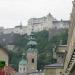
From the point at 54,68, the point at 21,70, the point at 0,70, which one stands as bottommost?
the point at 21,70

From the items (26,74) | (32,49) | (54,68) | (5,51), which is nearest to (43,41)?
(32,49)

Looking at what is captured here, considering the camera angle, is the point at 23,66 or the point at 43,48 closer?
the point at 23,66

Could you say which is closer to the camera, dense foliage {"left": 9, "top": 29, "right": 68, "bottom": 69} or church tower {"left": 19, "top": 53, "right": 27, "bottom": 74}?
church tower {"left": 19, "top": 53, "right": 27, "bottom": 74}

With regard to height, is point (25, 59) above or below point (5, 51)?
below

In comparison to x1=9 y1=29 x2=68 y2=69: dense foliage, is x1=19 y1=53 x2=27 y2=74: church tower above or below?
below

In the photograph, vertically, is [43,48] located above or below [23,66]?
above

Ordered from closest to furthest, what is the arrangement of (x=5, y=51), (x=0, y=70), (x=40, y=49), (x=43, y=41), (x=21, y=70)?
(x=0, y=70) → (x=5, y=51) → (x=21, y=70) → (x=40, y=49) → (x=43, y=41)

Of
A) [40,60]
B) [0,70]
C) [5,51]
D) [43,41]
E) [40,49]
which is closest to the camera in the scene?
[0,70]

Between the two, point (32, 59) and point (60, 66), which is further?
point (32, 59)

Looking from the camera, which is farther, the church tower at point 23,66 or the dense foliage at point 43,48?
the dense foliage at point 43,48

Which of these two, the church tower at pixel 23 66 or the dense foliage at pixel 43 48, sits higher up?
the dense foliage at pixel 43 48

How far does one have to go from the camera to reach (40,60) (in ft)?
539

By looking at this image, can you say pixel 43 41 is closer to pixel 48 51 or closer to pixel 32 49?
pixel 48 51

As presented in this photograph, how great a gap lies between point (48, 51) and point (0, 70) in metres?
150
